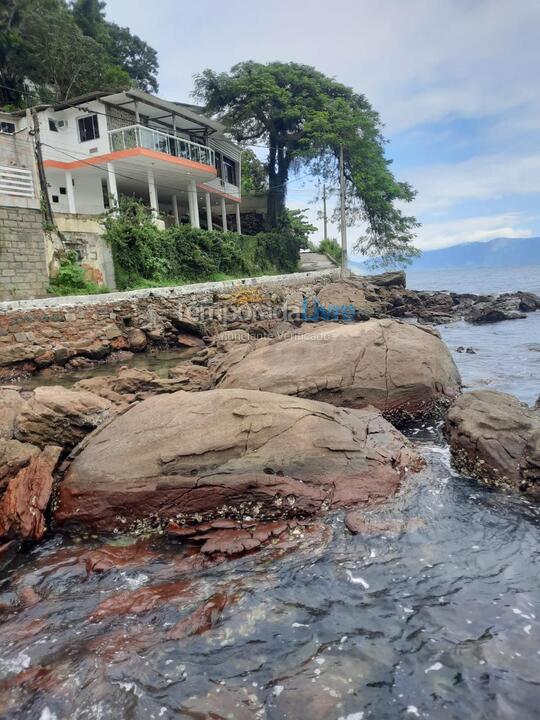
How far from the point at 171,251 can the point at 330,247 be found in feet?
76.8

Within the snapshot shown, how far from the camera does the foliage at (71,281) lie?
1992 centimetres

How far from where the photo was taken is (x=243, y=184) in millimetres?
47812

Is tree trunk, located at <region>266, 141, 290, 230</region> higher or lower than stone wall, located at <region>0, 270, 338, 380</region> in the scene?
higher

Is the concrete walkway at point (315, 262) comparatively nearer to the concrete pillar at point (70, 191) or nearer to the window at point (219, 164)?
the window at point (219, 164)

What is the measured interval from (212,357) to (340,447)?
7.61m

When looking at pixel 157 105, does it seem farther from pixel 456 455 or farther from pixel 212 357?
pixel 456 455

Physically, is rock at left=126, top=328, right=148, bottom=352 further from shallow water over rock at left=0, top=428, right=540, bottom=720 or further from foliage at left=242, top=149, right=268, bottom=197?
foliage at left=242, top=149, right=268, bottom=197

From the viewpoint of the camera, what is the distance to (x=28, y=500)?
6.02m

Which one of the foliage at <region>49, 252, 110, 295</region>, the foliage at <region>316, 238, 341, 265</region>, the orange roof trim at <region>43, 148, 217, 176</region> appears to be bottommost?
the foliage at <region>49, 252, 110, 295</region>

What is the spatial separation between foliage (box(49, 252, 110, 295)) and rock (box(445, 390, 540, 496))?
1729cm

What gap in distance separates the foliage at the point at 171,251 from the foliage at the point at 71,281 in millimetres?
2205

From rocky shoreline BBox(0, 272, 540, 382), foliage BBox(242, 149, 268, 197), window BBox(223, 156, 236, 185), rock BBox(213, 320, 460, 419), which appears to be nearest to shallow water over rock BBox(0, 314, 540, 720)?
rock BBox(213, 320, 460, 419)

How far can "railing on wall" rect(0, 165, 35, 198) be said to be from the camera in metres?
18.6

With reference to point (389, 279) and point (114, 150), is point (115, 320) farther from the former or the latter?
point (389, 279)
